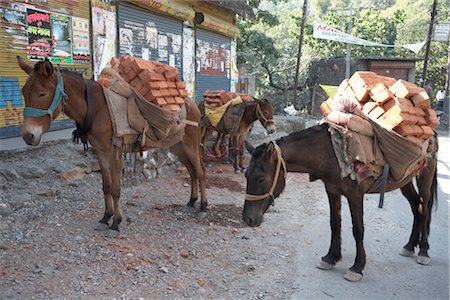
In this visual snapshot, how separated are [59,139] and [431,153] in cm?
567

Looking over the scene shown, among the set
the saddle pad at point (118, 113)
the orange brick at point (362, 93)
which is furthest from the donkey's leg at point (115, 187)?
the orange brick at point (362, 93)

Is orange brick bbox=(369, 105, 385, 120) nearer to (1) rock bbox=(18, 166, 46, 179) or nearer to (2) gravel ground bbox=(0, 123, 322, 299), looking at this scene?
(2) gravel ground bbox=(0, 123, 322, 299)

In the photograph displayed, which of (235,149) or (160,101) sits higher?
(160,101)

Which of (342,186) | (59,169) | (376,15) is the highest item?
(376,15)

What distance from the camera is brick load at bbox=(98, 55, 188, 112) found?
463cm

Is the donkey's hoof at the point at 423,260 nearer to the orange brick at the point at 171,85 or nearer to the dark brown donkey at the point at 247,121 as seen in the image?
the orange brick at the point at 171,85

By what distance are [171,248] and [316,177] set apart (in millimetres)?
1859

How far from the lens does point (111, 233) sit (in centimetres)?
429

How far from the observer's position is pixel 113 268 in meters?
3.63

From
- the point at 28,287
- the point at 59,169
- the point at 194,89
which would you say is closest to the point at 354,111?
the point at 28,287

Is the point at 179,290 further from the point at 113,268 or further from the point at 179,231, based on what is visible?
the point at 179,231

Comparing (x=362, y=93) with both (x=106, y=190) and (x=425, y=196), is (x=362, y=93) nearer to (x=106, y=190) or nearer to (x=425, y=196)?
(x=425, y=196)

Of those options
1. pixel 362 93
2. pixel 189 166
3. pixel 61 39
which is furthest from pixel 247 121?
pixel 362 93

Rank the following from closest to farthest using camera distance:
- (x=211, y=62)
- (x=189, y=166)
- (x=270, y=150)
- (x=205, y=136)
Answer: (x=270, y=150)
(x=189, y=166)
(x=205, y=136)
(x=211, y=62)
